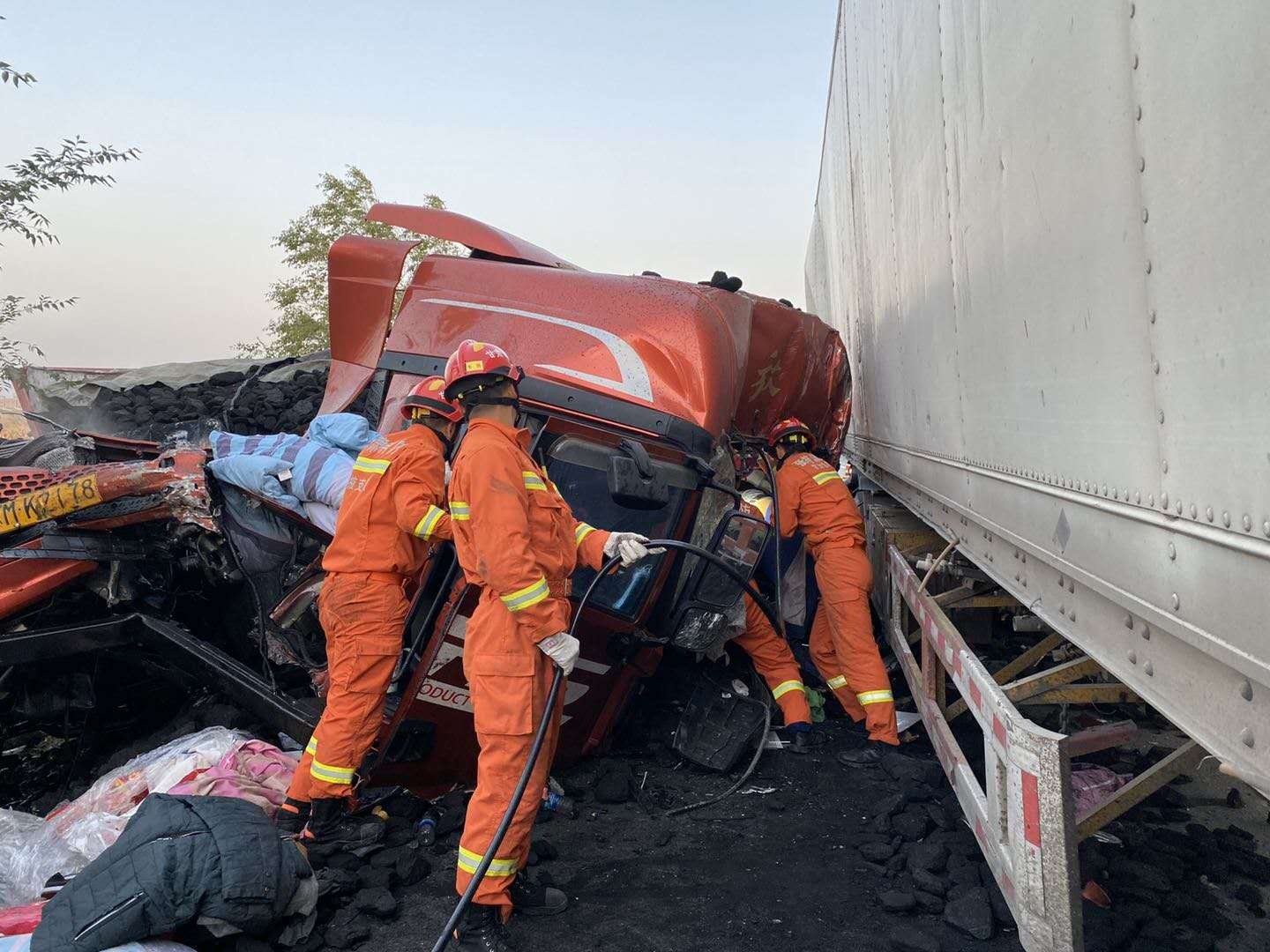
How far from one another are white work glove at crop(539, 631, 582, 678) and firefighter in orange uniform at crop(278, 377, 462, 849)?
0.73 m

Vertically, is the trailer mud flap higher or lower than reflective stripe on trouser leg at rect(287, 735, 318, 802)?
higher

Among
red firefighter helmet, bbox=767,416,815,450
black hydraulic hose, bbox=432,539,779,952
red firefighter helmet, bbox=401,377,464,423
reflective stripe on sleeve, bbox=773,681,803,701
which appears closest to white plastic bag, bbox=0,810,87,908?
black hydraulic hose, bbox=432,539,779,952

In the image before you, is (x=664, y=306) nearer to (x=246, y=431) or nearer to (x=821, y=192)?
(x=246, y=431)

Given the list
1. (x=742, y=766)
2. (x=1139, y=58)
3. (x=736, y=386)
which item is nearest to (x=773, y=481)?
(x=736, y=386)

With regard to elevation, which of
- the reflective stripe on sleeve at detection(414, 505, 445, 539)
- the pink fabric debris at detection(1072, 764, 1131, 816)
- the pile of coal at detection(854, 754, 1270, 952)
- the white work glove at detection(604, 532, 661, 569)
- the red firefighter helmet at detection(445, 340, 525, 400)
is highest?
the red firefighter helmet at detection(445, 340, 525, 400)

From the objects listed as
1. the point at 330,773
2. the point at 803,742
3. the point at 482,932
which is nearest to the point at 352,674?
the point at 330,773

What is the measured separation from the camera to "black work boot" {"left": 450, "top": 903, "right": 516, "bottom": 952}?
3.26 metres

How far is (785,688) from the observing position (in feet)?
16.5

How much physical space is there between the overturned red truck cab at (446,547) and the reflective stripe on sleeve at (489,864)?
0.79 meters

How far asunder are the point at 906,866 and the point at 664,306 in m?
2.61

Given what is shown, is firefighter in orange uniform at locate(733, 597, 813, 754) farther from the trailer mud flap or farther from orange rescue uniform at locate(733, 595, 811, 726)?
the trailer mud flap

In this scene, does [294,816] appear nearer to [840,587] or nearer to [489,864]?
[489,864]

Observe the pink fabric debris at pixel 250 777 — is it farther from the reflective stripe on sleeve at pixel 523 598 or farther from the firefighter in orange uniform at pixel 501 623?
the reflective stripe on sleeve at pixel 523 598

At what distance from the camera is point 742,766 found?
476 centimetres
